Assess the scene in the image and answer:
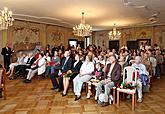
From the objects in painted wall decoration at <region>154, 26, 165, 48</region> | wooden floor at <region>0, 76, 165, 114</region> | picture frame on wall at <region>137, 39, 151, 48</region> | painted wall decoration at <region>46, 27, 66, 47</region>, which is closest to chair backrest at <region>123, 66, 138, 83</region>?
wooden floor at <region>0, 76, 165, 114</region>

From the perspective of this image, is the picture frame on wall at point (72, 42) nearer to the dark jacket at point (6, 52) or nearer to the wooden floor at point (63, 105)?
the dark jacket at point (6, 52)

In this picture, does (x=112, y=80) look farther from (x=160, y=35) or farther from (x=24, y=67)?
(x=160, y=35)

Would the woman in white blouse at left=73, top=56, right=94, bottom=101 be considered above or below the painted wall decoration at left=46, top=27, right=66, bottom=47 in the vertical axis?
below

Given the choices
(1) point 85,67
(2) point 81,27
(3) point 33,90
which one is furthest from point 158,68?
(3) point 33,90

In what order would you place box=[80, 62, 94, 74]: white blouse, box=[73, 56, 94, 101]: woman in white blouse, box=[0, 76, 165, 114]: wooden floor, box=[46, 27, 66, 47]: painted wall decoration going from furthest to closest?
box=[46, 27, 66, 47]: painted wall decoration
box=[80, 62, 94, 74]: white blouse
box=[73, 56, 94, 101]: woman in white blouse
box=[0, 76, 165, 114]: wooden floor

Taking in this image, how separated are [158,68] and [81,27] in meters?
3.55

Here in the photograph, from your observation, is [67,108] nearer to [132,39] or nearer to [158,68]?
[158,68]

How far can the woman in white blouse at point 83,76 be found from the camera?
5.15 m

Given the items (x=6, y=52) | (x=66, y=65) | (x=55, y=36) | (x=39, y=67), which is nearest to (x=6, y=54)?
(x=6, y=52)

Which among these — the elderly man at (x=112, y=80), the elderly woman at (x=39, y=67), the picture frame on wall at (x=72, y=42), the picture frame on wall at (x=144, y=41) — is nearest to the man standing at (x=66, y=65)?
the elderly man at (x=112, y=80)

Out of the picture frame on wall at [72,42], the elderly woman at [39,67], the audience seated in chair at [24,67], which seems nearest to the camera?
the elderly woman at [39,67]

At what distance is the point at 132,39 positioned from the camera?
1444cm

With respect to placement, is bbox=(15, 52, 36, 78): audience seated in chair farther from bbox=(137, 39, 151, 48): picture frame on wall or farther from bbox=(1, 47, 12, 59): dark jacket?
bbox=(137, 39, 151, 48): picture frame on wall

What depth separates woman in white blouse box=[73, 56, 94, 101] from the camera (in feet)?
16.9
